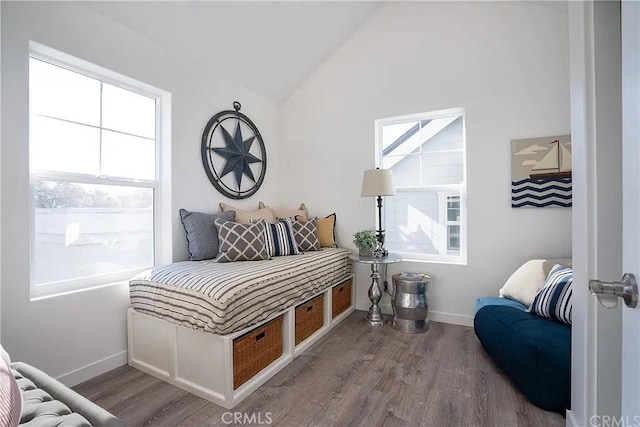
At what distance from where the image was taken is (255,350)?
186cm

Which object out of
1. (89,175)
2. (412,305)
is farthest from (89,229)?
(412,305)

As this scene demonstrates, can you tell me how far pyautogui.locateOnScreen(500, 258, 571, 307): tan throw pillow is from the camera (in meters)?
2.18

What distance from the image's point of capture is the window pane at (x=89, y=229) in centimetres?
184

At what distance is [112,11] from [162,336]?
2.17 metres

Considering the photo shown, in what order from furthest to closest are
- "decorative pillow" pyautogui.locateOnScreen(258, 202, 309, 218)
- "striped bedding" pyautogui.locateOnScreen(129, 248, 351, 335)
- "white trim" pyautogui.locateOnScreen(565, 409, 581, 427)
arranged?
"decorative pillow" pyautogui.locateOnScreen(258, 202, 309, 218)
"striped bedding" pyautogui.locateOnScreen(129, 248, 351, 335)
"white trim" pyautogui.locateOnScreen(565, 409, 581, 427)

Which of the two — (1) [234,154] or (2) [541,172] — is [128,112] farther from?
(2) [541,172]

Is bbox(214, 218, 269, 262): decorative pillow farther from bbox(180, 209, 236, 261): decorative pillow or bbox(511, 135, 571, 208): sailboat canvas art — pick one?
bbox(511, 135, 571, 208): sailboat canvas art

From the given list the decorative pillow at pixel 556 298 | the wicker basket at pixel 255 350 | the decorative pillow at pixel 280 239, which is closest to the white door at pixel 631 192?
the decorative pillow at pixel 556 298

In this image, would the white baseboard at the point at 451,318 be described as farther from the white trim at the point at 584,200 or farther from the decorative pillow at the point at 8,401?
the decorative pillow at the point at 8,401

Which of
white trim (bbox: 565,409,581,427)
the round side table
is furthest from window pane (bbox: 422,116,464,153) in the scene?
white trim (bbox: 565,409,581,427)

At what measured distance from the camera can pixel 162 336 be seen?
6.33 feet

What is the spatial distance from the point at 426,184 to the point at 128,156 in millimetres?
2680

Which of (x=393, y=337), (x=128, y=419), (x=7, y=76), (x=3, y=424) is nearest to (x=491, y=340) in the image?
(x=393, y=337)

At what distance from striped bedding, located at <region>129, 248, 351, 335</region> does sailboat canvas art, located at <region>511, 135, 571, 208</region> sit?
1.92 metres
